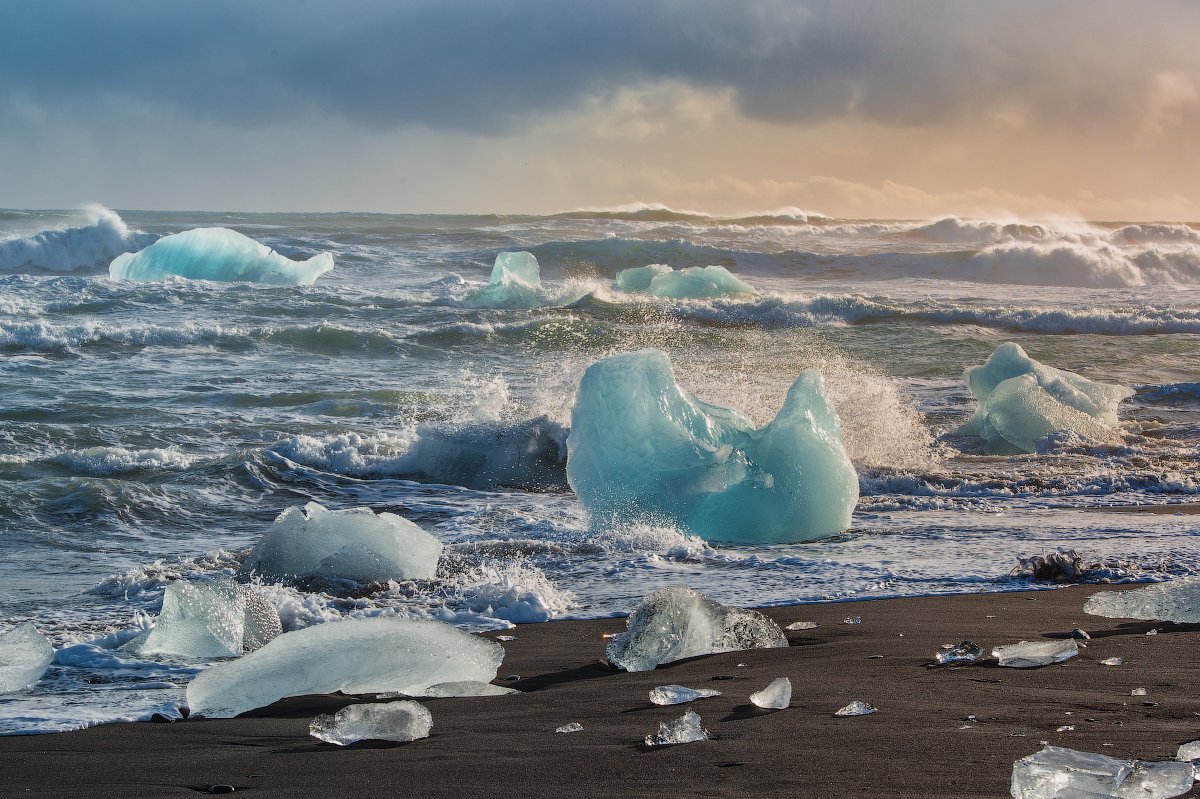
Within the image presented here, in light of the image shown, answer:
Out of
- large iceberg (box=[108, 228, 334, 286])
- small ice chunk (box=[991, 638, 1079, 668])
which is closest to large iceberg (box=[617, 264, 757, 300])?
large iceberg (box=[108, 228, 334, 286])

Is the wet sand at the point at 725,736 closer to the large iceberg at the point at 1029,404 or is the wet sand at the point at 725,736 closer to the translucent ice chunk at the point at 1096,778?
the translucent ice chunk at the point at 1096,778

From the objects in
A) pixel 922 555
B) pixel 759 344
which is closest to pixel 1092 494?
pixel 922 555

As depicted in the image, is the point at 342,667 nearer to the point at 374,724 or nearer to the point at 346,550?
the point at 374,724

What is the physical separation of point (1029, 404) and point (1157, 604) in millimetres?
6090

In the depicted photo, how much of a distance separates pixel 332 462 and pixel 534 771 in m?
6.31

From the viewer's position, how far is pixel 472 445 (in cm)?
860

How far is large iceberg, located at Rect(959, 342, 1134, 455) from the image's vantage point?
9.19m

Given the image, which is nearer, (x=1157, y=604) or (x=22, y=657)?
(x=1157, y=604)

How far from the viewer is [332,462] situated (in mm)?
8211

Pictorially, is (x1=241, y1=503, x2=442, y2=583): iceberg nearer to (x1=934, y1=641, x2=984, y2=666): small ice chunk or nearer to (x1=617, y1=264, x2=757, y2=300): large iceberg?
(x1=934, y1=641, x2=984, y2=666): small ice chunk

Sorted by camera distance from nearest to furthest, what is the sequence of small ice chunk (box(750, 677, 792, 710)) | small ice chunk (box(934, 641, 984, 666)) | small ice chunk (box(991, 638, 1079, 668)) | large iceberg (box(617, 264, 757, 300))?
small ice chunk (box(750, 677, 792, 710))
small ice chunk (box(991, 638, 1079, 668))
small ice chunk (box(934, 641, 984, 666))
large iceberg (box(617, 264, 757, 300))

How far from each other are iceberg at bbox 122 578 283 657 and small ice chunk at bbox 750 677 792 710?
2.05 m

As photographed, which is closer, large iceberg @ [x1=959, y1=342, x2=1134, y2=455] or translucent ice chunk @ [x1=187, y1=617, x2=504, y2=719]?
translucent ice chunk @ [x1=187, y1=617, x2=504, y2=719]

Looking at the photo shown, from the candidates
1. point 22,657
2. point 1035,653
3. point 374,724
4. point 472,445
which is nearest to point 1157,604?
point 1035,653
